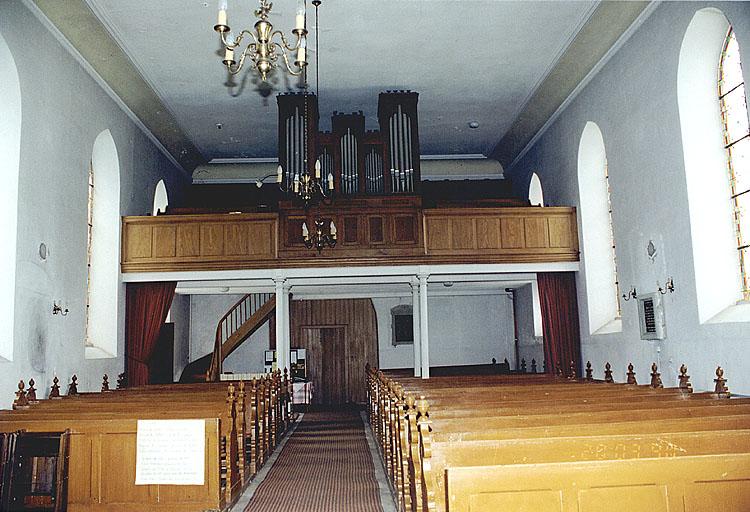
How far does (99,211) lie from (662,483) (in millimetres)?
11381

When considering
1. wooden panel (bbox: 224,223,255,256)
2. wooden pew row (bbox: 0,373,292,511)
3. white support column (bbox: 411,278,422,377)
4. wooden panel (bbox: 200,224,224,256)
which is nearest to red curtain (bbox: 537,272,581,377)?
white support column (bbox: 411,278,422,377)

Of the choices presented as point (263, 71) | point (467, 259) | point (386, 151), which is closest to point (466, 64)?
point (386, 151)

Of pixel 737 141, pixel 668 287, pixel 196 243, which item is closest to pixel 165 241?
pixel 196 243

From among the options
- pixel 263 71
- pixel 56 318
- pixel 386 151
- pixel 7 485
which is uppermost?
pixel 386 151

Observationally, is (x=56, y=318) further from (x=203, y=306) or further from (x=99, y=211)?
(x=203, y=306)

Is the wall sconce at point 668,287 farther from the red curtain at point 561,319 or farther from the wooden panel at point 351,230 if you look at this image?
the wooden panel at point 351,230

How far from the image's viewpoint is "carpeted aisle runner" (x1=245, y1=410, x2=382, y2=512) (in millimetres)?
6598

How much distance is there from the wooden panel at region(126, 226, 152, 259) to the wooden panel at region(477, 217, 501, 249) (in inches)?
236

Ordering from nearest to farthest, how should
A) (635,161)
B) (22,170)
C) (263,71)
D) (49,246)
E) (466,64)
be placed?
1. (263,71)
2. (22,170)
3. (49,246)
4. (635,161)
5. (466,64)

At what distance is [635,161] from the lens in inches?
407

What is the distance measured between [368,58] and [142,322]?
6.22 metres

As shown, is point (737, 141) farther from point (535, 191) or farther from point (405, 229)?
point (535, 191)

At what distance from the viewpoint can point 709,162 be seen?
8.88 m

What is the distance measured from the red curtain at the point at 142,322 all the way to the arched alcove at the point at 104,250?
48 cm
